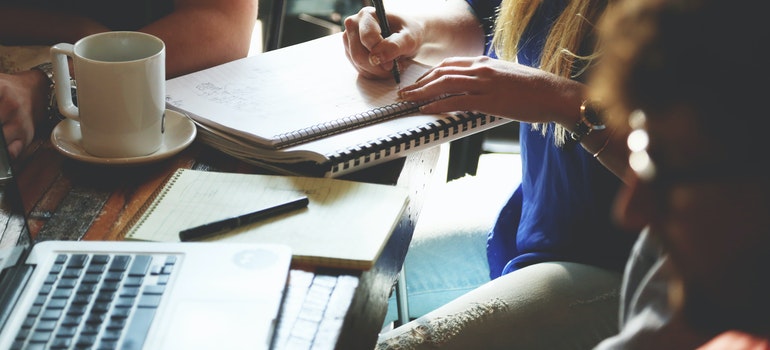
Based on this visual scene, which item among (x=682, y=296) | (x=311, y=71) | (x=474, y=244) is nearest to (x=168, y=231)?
(x=311, y=71)

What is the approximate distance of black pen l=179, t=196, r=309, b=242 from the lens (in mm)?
764

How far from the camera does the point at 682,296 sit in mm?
415

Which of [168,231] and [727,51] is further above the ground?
[727,51]

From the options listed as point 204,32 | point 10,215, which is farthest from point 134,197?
point 204,32

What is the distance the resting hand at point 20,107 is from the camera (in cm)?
93

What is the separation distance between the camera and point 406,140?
93 centimetres

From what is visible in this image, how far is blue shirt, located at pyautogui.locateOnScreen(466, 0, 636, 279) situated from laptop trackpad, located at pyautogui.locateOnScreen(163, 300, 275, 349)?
0.58m

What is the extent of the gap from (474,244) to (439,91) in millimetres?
353

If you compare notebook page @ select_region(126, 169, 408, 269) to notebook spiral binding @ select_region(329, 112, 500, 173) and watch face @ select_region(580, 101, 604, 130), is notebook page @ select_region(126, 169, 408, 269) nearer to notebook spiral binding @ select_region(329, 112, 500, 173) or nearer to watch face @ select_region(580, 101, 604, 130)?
notebook spiral binding @ select_region(329, 112, 500, 173)

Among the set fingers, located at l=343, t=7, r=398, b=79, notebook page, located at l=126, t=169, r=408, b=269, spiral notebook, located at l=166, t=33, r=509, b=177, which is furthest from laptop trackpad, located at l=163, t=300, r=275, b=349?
fingers, located at l=343, t=7, r=398, b=79

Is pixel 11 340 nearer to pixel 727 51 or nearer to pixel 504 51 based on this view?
pixel 727 51

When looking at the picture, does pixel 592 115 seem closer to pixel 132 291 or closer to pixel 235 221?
pixel 235 221

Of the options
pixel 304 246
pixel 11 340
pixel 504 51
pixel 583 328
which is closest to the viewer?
pixel 11 340

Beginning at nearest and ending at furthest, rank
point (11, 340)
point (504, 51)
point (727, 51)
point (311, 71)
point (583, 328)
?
point (727, 51), point (11, 340), point (583, 328), point (311, 71), point (504, 51)
